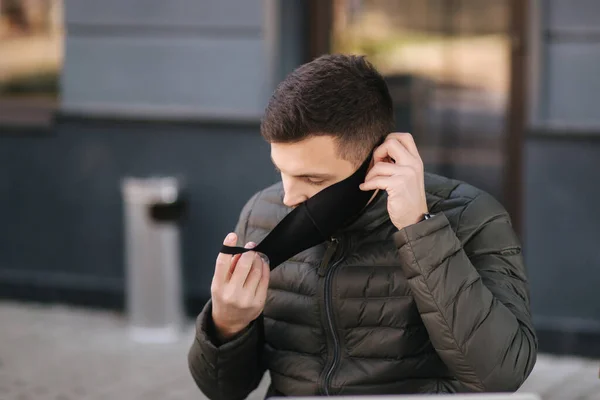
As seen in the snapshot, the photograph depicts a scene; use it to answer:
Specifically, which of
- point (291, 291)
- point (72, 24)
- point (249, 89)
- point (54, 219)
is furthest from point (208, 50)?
point (291, 291)

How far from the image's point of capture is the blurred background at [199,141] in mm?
6371


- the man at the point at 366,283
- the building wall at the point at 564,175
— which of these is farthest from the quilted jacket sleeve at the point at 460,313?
the building wall at the point at 564,175

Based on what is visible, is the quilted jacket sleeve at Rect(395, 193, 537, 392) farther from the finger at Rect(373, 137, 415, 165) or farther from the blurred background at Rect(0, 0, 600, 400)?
the blurred background at Rect(0, 0, 600, 400)

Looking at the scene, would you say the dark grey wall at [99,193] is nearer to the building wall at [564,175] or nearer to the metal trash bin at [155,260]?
the metal trash bin at [155,260]

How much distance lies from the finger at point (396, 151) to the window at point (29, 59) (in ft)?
18.1

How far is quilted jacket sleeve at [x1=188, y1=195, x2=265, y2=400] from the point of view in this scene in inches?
108

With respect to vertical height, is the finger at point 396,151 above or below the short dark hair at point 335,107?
below

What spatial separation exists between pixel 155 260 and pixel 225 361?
4277mm

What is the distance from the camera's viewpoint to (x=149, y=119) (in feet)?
24.4

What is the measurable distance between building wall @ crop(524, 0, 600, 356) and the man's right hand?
4.10 metres

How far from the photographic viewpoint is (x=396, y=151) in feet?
8.38

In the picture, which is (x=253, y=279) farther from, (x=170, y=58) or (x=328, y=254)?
Answer: (x=170, y=58)

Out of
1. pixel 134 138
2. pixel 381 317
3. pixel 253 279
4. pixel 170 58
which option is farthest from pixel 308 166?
pixel 134 138

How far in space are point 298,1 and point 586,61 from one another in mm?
1913
